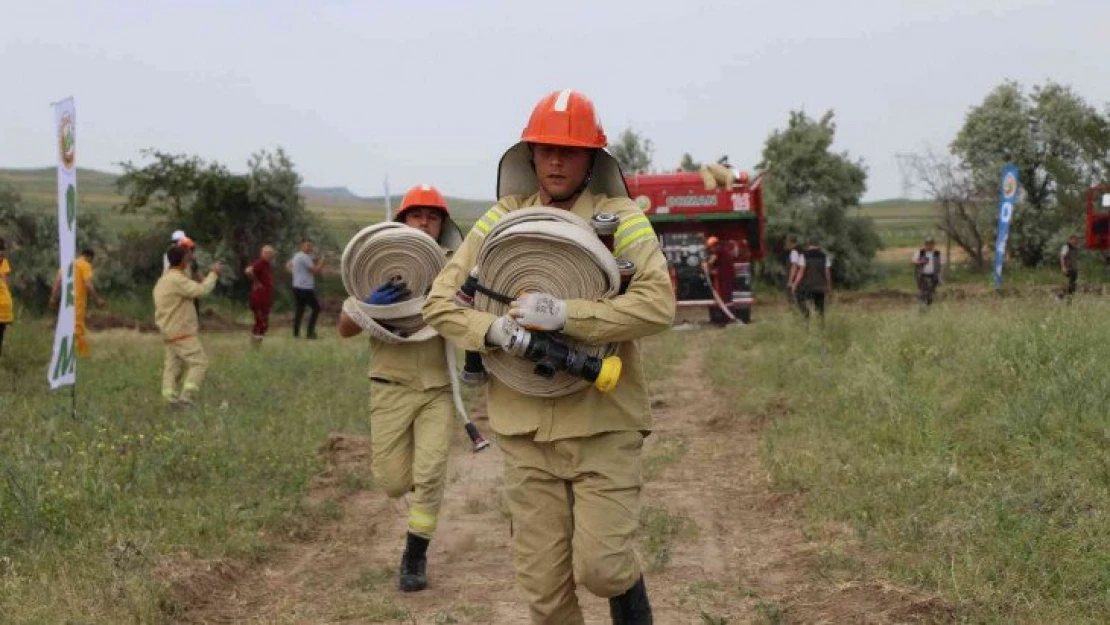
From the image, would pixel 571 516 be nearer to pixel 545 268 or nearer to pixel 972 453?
pixel 545 268

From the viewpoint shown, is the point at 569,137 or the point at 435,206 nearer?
the point at 569,137

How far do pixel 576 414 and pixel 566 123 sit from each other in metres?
1.06

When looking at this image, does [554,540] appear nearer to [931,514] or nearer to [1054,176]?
[931,514]

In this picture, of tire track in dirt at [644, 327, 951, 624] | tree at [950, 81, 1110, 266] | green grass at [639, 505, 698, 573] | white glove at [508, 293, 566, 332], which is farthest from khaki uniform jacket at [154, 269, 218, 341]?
tree at [950, 81, 1110, 266]

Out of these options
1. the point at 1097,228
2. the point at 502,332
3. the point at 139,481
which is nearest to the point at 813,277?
the point at 1097,228

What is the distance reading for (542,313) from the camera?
4.46m

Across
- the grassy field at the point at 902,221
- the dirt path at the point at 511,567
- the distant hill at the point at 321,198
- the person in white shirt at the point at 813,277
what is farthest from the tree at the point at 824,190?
the dirt path at the point at 511,567

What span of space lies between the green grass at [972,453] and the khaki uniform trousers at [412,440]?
2074mm

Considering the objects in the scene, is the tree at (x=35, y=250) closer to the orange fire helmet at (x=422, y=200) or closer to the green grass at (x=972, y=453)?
the green grass at (x=972, y=453)

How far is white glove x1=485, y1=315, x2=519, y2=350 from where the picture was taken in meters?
4.49

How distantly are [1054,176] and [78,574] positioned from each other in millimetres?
39241

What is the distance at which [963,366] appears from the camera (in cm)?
1034

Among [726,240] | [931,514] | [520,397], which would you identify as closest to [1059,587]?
[931,514]

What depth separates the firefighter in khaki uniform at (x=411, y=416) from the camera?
6777mm
